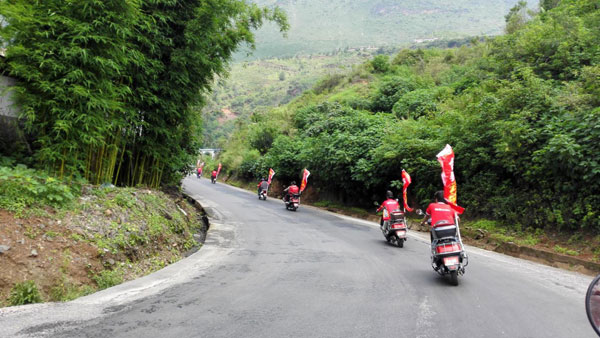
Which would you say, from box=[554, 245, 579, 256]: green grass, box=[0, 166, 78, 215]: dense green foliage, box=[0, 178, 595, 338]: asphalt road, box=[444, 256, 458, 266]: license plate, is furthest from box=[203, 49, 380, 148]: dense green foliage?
box=[444, 256, 458, 266]: license plate

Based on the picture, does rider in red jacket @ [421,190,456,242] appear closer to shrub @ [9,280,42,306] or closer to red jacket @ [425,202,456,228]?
red jacket @ [425,202,456,228]

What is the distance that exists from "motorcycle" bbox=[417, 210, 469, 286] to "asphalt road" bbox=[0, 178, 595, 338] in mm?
212

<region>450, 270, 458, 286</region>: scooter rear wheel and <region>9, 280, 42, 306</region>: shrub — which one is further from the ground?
<region>450, 270, 458, 286</region>: scooter rear wheel

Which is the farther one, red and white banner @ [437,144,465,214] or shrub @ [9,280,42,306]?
red and white banner @ [437,144,465,214]

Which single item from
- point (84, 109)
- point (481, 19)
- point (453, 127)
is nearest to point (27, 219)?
point (84, 109)

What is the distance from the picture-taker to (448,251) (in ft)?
20.2

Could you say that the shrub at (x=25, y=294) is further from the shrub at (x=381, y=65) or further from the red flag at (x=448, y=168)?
the shrub at (x=381, y=65)

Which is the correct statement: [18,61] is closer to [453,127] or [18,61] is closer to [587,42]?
[453,127]

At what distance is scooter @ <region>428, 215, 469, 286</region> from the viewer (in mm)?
5988

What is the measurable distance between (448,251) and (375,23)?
568 feet

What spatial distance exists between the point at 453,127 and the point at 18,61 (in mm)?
13502

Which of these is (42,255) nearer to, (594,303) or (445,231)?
(445,231)

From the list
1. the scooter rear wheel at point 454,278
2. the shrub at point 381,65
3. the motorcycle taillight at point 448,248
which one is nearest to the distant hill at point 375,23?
the shrub at point 381,65

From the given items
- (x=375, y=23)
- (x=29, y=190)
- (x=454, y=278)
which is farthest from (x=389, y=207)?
(x=375, y=23)
